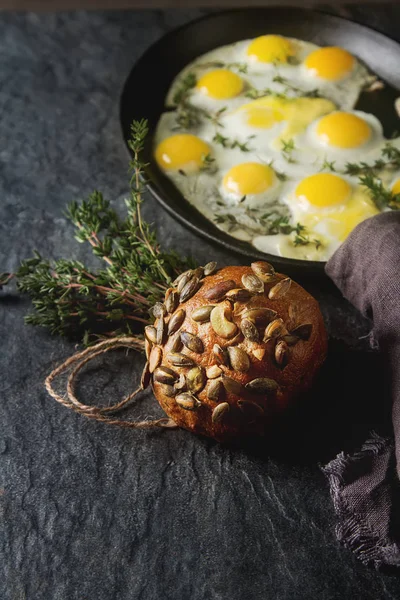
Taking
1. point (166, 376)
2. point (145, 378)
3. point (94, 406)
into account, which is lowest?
point (94, 406)

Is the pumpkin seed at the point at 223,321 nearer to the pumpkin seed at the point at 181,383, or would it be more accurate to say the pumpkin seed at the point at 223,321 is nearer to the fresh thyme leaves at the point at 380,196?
the pumpkin seed at the point at 181,383

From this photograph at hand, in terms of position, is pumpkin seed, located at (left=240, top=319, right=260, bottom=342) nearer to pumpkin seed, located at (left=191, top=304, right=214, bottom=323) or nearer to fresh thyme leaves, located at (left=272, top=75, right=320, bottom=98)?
pumpkin seed, located at (left=191, top=304, right=214, bottom=323)

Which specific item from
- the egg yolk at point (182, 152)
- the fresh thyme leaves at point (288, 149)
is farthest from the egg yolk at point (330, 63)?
the egg yolk at point (182, 152)

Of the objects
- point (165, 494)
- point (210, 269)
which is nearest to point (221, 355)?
point (210, 269)

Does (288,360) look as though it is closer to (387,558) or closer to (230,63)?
(387,558)

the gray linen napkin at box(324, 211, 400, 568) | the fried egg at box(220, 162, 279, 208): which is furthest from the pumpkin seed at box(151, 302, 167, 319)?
the fried egg at box(220, 162, 279, 208)

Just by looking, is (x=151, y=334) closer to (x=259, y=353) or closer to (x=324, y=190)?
(x=259, y=353)
